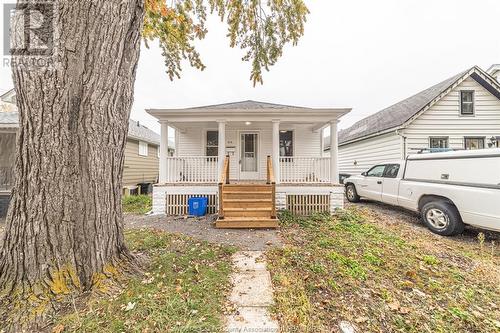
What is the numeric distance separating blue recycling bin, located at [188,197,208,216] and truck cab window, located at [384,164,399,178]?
6283 millimetres

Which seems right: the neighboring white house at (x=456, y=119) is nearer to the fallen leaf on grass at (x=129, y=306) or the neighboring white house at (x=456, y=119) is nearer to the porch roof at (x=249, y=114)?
the porch roof at (x=249, y=114)

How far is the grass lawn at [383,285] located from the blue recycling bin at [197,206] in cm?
324

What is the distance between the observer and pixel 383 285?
112 inches

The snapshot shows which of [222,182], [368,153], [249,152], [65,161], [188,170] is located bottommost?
[222,182]

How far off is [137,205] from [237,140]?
497cm

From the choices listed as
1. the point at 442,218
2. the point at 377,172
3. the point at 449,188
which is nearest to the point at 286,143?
the point at 377,172

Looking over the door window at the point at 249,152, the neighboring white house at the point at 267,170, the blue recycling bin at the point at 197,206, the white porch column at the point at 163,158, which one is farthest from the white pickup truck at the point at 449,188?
the white porch column at the point at 163,158

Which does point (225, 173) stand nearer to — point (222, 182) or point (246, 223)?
point (222, 182)

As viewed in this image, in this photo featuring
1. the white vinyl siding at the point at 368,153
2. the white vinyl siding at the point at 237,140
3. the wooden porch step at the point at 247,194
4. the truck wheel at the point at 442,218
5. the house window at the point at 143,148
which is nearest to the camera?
the truck wheel at the point at 442,218

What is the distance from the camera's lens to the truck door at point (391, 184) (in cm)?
666

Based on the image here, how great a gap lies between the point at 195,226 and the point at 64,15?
467 cm

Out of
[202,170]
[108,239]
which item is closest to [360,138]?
[202,170]

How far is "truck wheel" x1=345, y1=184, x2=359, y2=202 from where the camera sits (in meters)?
8.78

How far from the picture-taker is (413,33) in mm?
11820
